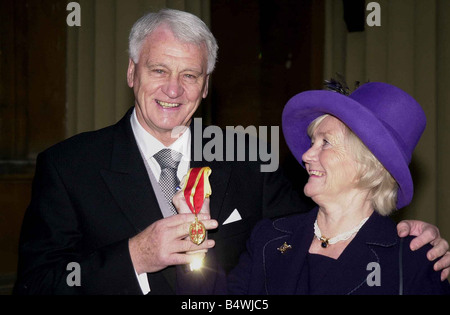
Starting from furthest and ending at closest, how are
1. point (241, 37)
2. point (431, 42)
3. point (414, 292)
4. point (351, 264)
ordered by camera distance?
Answer: point (241, 37), point (431, 42), point (351, 264), point (414, 292)

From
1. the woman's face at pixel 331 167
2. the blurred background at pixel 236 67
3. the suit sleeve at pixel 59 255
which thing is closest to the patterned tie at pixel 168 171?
the suit sleeve at pixel 59 255

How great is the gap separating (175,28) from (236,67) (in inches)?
76.5

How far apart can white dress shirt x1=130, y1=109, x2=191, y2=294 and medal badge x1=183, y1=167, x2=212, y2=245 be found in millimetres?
379

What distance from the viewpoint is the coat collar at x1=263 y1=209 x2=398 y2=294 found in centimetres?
152

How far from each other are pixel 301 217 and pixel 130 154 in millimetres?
699

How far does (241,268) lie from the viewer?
5.73ft

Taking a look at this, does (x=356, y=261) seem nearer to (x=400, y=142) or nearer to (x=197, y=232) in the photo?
(x=400, y=142)

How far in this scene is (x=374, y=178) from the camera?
5.13ft

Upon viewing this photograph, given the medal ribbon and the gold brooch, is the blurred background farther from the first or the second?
the medal ribbon

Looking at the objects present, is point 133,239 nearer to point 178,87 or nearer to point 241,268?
point 241,268

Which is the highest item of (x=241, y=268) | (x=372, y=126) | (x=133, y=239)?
(x=372, y=126)

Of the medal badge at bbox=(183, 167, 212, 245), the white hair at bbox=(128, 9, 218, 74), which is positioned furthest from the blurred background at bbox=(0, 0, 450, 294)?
the medal badge at bbox=(183, 167, 212, 245)

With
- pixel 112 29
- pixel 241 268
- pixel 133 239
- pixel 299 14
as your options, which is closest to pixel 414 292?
pixel 241 268

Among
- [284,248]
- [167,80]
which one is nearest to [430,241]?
[284,248]
